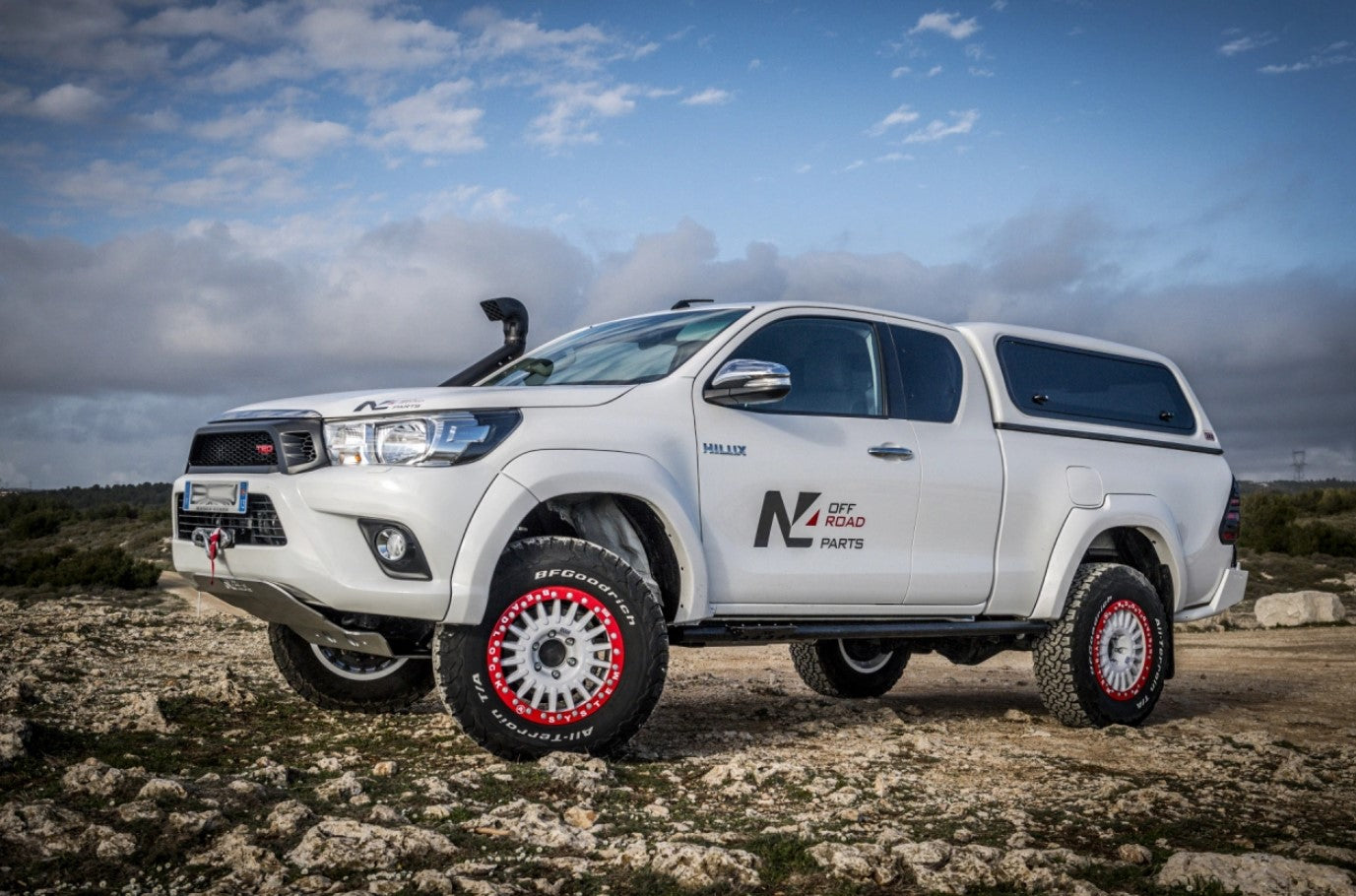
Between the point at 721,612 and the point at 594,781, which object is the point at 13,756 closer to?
the point at 594,781

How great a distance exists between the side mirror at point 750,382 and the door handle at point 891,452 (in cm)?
79

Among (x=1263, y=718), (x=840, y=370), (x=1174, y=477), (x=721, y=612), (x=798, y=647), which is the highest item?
(x=840, y=370)

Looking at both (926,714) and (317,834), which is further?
(926,714)

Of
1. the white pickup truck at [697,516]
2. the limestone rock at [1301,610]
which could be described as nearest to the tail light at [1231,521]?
the white pickup truck at [697,516]

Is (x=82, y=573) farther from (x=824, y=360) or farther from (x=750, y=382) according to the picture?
(x=750, y=382)

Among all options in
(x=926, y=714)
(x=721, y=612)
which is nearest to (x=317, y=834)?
(x=721, y=612)

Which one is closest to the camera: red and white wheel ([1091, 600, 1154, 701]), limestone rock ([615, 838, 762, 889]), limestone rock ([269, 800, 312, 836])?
limestone rock ([615, 838, 762, 889])

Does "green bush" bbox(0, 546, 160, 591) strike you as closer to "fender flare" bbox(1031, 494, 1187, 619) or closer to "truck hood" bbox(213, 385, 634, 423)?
"truck hood" bbox(213, 385, 634, 423)

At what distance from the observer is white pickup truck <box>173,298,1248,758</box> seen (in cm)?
462

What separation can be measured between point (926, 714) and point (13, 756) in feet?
16.1

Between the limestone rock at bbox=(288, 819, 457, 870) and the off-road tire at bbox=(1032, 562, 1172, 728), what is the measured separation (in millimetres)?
4125

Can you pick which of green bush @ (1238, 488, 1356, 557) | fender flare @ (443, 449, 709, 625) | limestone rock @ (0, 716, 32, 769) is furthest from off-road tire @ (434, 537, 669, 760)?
green bush @ (1238, 488, 1356, 557)

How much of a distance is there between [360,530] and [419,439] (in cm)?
41

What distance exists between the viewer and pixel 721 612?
530 cm
